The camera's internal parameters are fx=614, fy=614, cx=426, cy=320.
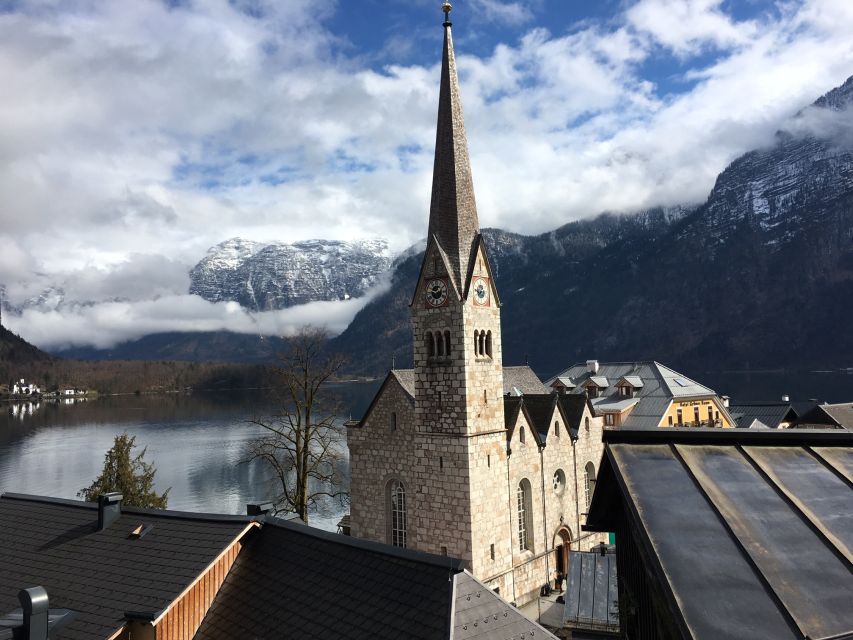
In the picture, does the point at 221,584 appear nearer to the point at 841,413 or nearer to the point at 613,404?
the point at 613,404

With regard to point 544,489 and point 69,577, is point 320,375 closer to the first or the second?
point 544,489

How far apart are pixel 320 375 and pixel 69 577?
18204 mm

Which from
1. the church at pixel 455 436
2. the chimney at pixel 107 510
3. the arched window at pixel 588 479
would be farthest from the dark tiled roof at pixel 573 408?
the chimney at pixel 107 510

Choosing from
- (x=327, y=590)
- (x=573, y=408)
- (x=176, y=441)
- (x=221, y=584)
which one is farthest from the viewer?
(x=176, y=441)

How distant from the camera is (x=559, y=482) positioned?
3544 centimetres

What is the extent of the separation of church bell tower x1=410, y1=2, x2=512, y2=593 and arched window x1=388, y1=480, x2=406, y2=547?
1656mm

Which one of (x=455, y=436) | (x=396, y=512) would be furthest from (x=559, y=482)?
(x=455, y=436)

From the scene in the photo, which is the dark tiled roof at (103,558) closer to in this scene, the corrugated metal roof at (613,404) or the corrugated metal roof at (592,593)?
the corrugated metal roof at (592,593)

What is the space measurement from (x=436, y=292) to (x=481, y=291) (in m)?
2.11

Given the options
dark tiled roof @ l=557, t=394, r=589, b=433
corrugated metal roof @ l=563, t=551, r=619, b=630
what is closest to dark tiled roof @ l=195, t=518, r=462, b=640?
corrugated metal roof @ l=563, t=551, r=619, b=630

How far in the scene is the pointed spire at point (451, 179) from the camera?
28753 mm

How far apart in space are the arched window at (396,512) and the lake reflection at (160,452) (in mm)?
10307

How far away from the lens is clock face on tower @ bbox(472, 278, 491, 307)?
28281 millimetres

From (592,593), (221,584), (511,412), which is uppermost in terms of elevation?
(511,412)
